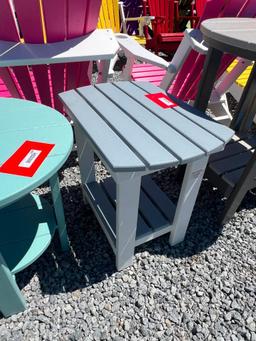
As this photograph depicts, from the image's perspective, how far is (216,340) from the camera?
51.0 inches

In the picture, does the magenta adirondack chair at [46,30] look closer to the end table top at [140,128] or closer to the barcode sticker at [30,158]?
the end table top at [140,128]

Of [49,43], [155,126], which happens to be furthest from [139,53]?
[155,126]

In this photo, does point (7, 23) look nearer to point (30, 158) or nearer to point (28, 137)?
point (28, 137)

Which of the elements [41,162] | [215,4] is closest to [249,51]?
[215,4]

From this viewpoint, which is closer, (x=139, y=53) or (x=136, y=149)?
(x=136, y=149)

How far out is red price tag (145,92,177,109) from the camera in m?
1.43

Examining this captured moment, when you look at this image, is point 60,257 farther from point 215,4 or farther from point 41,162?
point 215,4

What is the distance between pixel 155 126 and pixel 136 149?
222 mm

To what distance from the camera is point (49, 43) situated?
158 centimetres

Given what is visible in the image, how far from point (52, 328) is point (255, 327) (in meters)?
1.02

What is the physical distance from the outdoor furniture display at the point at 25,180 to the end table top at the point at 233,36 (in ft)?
2.89

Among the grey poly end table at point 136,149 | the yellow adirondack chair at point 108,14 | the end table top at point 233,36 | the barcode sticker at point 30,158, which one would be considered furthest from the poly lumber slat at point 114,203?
the yellow adirondack chair at point 108,14

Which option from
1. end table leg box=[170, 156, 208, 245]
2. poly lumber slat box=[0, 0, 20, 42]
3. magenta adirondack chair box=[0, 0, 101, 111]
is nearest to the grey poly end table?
end table leg box=[170, 156, 208, 245]

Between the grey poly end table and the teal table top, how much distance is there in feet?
0.45
